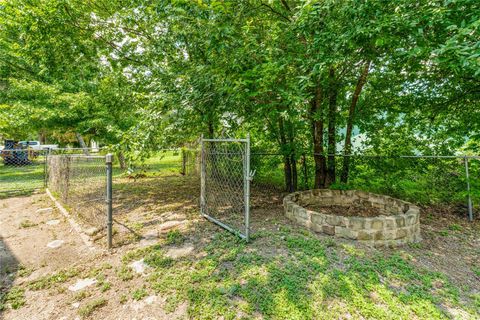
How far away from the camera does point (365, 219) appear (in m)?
3.25

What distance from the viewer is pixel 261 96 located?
3.82 metres

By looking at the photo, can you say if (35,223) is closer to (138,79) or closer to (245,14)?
(138,79)

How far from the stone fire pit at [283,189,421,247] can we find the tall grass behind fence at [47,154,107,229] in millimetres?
3078

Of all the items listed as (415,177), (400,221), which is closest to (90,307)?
(400,221)

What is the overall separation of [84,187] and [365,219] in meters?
4.79

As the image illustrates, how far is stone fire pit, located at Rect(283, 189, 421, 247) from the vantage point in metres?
3.23

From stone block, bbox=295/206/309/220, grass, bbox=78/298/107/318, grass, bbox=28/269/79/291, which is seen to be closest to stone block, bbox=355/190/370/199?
stone block, bbox=295/206/309/220

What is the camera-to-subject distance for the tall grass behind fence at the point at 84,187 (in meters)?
3.92

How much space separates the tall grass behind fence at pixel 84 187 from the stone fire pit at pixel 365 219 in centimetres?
308

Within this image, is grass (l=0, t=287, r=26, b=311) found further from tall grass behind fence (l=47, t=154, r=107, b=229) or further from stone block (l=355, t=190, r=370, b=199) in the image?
stone block (l=355, t=190, r=370, b=199)

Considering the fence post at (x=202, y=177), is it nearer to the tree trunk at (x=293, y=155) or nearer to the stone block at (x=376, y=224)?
the tree trunk at (x=293, y=155)

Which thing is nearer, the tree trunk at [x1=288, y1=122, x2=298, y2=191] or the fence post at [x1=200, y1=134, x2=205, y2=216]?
the fence post at [x1=200, y1=134, x2=205, y2=216]

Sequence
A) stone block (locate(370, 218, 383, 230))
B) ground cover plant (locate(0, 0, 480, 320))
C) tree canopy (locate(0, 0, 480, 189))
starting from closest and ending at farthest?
1. ground cover plant (locate(0, 0, 480, 320))
2. tree canopy (locate(0, 0, 480, 189))
3. stone block (locate(370, 218, 383, 230))

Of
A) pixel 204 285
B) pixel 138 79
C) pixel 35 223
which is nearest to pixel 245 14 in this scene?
pixel 138 79
